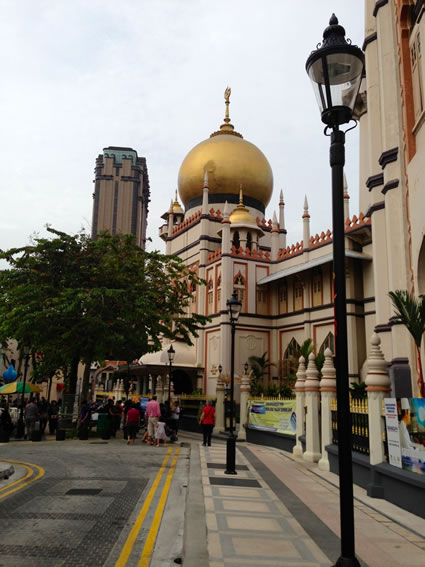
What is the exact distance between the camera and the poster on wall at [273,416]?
18.0m

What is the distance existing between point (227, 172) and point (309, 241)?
11.8 m

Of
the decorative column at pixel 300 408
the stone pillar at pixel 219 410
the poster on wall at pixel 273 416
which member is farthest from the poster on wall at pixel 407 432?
the stone pillar at pixel 219 410

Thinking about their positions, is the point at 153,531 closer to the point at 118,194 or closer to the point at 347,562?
the point at 347,562

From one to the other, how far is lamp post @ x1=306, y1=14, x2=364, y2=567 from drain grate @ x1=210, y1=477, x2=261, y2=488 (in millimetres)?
6226

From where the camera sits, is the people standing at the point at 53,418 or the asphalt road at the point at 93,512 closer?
the asphalt road at the point at 93,512

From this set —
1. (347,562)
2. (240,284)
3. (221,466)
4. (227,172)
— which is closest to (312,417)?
(221,466)

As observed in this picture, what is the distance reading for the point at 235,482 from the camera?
35.3ft

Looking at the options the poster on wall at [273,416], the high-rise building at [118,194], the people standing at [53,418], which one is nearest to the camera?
the poster on wall at [273,416]

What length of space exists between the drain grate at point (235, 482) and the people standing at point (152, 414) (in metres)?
7.46

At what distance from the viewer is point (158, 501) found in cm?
879

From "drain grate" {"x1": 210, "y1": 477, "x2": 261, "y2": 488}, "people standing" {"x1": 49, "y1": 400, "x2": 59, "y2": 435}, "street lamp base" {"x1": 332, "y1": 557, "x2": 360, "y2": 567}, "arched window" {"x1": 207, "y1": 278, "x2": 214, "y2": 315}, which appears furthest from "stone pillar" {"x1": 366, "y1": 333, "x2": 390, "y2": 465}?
"arched window" {"x1": 207, "y1": 278, "x2": 214, "y2": 315}

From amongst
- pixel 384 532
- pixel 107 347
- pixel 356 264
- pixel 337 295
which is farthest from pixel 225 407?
pixel 337 295

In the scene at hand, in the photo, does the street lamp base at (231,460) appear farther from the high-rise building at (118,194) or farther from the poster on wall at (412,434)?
the high-rise building at (118,194)

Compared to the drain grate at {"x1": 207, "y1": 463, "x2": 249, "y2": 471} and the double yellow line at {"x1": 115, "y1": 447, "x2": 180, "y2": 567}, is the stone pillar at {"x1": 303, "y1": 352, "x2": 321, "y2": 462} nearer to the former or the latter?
the drain grate at {"x1": 207, "y1": 463, "x2": 249, "y2": 471}
